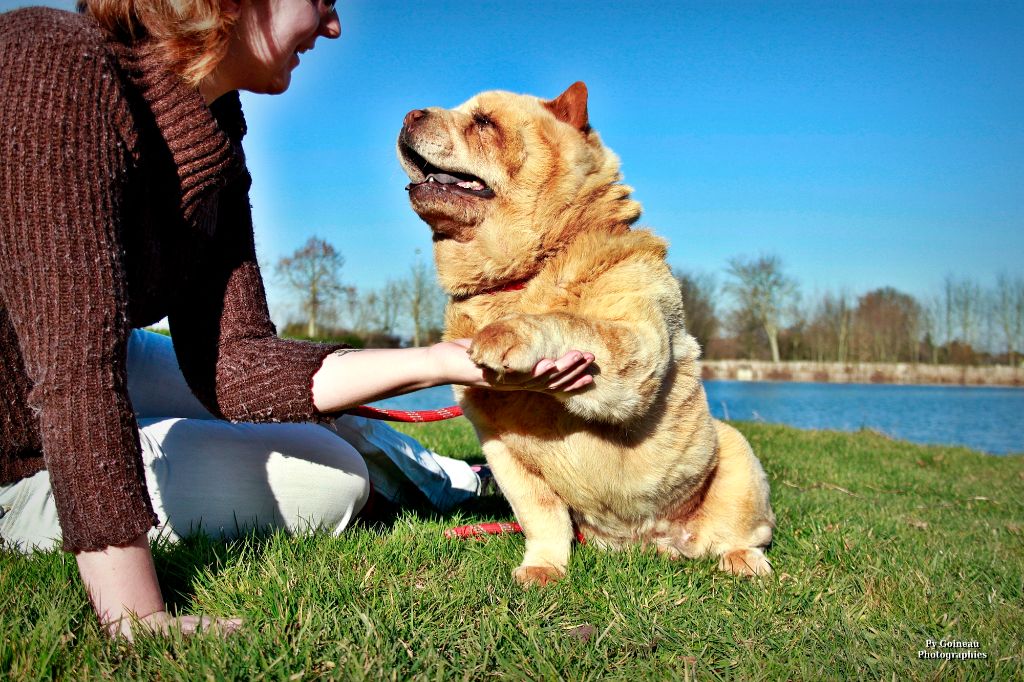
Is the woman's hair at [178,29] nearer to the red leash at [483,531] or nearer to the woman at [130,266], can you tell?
the woman at [130,266]

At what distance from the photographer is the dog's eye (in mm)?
2726

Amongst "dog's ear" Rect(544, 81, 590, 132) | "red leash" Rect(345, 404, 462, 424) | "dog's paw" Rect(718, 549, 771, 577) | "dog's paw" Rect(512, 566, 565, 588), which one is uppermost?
"dog's ear" Rect(544, 81, 590, 132)

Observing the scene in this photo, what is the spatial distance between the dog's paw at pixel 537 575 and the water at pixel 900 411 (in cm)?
857

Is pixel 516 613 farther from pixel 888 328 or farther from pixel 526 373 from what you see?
pixel 888 328

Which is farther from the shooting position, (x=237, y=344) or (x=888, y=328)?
(x=888, y=328)

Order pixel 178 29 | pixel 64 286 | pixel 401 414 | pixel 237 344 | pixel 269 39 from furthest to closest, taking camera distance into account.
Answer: pixel 401 414
pixel 237 344
pixel 269 39
pixel 178 29
pixel 64 286

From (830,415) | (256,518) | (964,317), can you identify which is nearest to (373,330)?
(830,415)

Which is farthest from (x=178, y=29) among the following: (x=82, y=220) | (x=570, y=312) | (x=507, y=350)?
(x=570, y=312)

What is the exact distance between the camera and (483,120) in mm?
2742

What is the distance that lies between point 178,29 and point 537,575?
80.9 inches

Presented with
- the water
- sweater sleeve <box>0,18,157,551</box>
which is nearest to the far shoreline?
the water

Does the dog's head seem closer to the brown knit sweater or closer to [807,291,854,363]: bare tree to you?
the brown knit sweater

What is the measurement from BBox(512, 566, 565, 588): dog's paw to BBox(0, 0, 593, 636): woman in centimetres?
66

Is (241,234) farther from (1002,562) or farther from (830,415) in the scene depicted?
(830,415)
